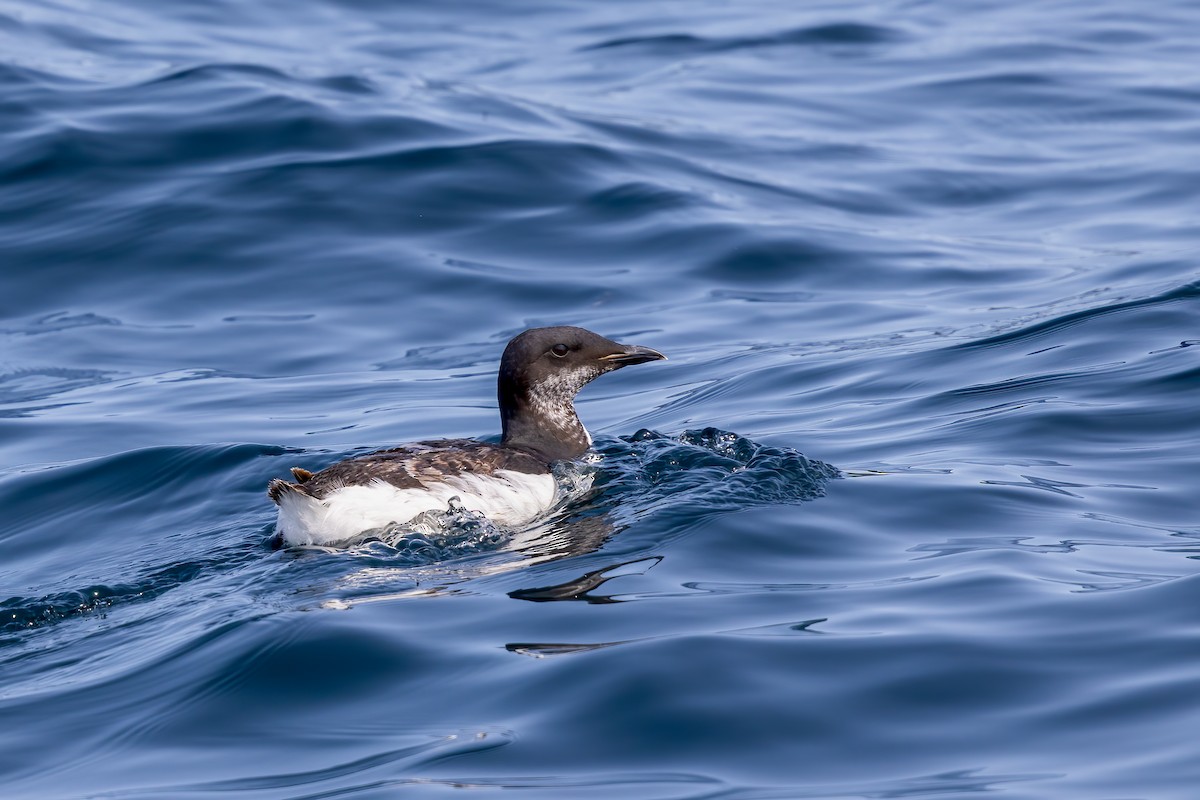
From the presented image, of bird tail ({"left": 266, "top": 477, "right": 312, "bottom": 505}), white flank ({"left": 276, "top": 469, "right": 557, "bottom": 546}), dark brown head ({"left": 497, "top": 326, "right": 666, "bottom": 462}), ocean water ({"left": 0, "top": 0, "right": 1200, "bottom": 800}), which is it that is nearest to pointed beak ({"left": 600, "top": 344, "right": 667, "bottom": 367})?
dark brown head ({"left": 497, "top": 326, "right": 666, "bottom": 462})

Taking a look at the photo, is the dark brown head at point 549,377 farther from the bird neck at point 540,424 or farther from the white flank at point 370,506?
the white flank at point 370,506

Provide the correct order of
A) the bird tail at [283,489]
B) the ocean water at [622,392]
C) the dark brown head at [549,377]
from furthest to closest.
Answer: the dark brown head at [549,377] < the bird tail at [283,489] < the ocean water at [622,392]

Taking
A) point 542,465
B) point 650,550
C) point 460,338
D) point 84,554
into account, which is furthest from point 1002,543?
point 460,338

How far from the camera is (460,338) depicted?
11375 mm

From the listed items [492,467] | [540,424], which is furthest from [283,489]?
[540,424]

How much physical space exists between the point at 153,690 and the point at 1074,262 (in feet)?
27.8

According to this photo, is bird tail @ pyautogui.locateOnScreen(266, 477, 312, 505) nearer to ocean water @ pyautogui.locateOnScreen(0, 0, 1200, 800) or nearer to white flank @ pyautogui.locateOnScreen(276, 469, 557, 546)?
white flank @ pyautogui.locateOnScreen(276, 469, 557, 546)

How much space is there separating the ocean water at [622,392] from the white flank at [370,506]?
0.10 meters

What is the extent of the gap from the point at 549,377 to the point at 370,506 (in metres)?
1.67

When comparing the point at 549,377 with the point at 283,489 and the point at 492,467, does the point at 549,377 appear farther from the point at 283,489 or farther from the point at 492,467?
the point at 283,489

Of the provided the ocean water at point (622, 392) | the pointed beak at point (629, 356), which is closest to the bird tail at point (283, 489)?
the ocean water at point (622, 392)

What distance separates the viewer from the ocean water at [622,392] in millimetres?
4879

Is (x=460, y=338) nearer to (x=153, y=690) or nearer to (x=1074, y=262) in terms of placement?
(x=1074, y=262)

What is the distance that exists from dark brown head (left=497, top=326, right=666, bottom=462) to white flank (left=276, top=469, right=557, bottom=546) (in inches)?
41.5
